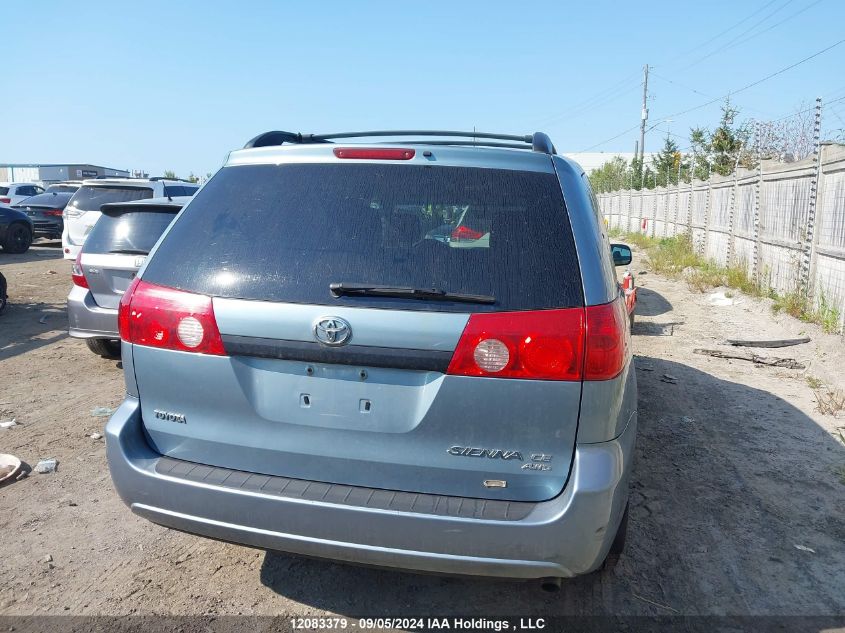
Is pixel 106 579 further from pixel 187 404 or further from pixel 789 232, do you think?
pixel 789 232

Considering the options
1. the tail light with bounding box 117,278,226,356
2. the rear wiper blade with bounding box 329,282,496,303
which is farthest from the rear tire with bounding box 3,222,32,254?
the rear wiper blade with bounding box 329,282,496,303

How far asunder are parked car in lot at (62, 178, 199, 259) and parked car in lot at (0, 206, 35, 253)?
6.09 metres

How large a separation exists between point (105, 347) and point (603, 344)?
5942mm

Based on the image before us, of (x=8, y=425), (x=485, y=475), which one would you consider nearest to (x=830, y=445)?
(x=485, y=475)

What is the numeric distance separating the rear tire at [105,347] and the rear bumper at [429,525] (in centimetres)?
484

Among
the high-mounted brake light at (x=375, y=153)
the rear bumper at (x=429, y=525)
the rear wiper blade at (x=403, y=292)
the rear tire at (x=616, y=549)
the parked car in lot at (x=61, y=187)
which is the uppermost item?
the parked car in lot at (x=61, y=187)

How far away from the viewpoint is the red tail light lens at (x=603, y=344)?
2303mm

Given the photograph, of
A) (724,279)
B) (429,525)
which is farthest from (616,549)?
(724,279)

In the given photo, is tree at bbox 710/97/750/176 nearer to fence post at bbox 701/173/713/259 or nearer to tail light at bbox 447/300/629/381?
fence post at bbox 701/173/713/259

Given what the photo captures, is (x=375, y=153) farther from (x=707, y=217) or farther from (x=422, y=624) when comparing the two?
(x=707, y=217)

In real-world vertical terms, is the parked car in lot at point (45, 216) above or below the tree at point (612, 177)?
below

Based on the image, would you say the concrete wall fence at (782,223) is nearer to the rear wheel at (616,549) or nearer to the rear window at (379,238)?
the rear wheel at (616,549)

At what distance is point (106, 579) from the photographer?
310 cm

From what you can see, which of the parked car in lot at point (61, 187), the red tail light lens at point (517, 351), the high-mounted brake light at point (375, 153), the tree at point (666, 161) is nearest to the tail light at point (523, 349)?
the red tail light lens at point (517, 351)
